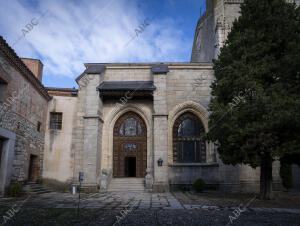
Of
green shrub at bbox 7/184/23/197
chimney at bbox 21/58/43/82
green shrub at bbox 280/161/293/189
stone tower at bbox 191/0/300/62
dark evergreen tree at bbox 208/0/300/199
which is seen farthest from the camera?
stone tower at bbox 191/0/300/62

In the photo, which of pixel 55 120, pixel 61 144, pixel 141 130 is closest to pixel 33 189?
pixel 61 144

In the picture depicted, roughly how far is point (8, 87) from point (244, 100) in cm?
969

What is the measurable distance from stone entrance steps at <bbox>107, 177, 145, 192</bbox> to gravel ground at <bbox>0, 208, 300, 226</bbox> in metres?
6.33

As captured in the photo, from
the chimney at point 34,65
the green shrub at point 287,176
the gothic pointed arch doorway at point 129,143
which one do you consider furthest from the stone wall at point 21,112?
the green shrub at point 287,176

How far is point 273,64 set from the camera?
878 centimetres

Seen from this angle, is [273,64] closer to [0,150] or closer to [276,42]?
[276,42]

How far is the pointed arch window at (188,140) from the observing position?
14078mm

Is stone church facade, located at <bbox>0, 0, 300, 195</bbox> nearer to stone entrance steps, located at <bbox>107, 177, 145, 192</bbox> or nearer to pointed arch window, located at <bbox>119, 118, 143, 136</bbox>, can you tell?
pointed arch window, located at <bbox>119, 118, 143, 136</bbox>

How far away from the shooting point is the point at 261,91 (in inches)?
320

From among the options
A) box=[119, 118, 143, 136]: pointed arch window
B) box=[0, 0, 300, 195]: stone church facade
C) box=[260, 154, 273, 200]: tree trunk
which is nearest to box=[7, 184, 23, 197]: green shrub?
box=[0, 0, 300, 195]: stone church facade

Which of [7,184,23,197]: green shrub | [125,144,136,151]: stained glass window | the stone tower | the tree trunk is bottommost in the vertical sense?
[7,184,23,197]: green shrub

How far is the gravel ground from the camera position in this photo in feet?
17.0

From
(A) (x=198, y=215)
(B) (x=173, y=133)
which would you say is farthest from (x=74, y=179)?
(A) (x=198, y=215)

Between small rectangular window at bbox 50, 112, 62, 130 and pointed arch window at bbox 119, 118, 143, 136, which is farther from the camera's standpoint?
pointed arch window at bbox 119, 118, 143, 136
